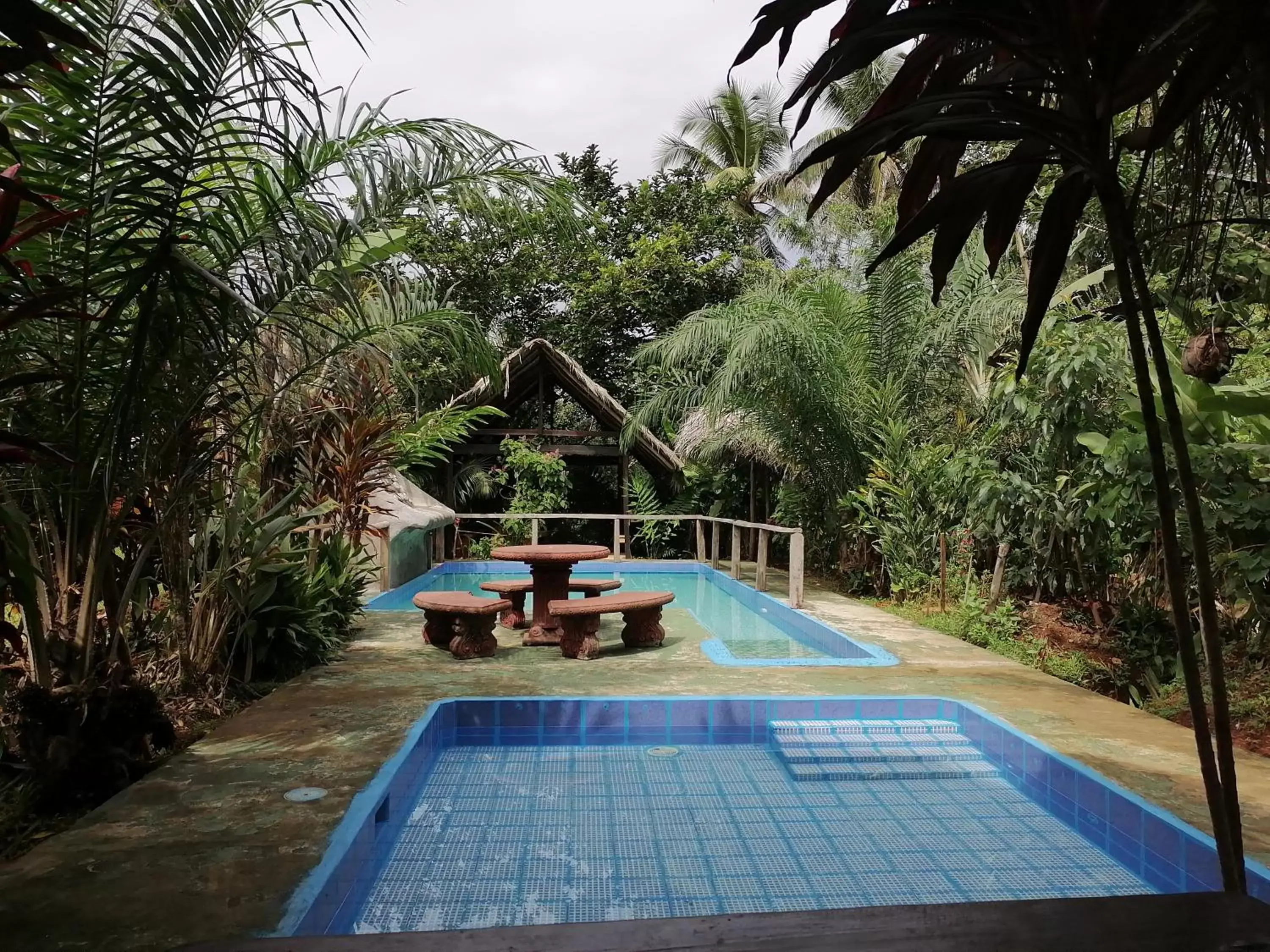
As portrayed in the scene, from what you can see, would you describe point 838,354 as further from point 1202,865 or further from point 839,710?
point 1202,865

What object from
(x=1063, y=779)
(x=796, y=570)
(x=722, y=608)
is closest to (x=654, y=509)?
(x=722, y=608)

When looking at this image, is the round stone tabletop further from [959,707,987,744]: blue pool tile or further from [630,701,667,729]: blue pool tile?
[959,707,987,744]: blue pool tile

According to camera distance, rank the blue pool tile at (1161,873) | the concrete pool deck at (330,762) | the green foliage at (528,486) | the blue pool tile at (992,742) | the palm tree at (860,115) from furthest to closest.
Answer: the palm tree at (860,115)
the green foliage at (528,486)
the blue pool tile at (992,742)
the blue pool tile at (1161,873)
the concrete pool deck at (330,762)

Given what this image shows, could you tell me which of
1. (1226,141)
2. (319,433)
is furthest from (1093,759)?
(319,433)

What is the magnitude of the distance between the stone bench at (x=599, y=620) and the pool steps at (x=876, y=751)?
1955 mm

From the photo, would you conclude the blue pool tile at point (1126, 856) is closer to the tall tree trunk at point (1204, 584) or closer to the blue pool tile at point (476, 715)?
the tall tree trunk at point (1204, 584)

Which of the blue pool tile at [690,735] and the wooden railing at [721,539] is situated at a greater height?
the wooden railing at [721,539]

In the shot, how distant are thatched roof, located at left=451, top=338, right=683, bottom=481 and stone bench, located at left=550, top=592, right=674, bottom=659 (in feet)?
24.7

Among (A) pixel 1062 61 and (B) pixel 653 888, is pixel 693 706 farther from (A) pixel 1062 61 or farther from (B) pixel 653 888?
(A) pixel 1062 61

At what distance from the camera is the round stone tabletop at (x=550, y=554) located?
706cm

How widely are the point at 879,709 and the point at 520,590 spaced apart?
3702 millimetres

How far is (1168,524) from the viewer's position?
4.59 ft

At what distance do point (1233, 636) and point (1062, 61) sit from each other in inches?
200

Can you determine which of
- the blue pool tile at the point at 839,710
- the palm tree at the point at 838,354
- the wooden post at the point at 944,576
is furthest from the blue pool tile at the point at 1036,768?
the palm tree at the point at 838,354
